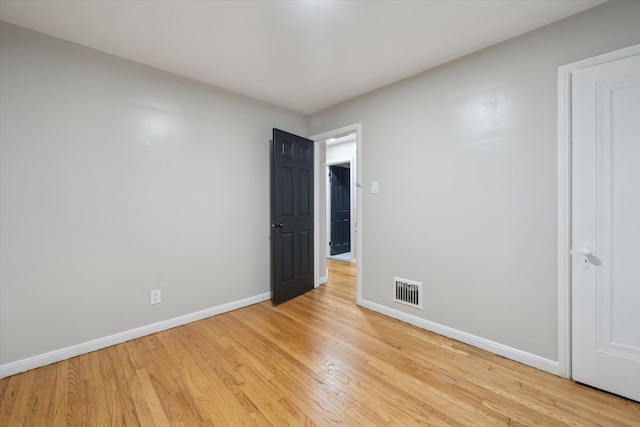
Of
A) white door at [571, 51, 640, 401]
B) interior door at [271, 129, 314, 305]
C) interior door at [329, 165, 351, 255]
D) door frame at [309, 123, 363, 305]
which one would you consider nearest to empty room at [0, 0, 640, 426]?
white door at [571, 51, 640, 401]

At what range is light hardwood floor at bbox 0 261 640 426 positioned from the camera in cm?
147

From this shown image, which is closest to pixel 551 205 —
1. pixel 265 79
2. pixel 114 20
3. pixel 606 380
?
pixel 606 380

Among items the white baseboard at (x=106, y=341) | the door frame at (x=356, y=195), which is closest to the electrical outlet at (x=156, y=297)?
the white baseboard at (x=106, y=341)

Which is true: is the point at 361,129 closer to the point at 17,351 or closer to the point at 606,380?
the point at 606,380

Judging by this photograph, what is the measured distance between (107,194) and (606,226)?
3.67 meters

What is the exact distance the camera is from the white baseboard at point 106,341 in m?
1.88

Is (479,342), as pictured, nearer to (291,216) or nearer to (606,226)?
(606,226)

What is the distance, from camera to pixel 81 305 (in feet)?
6.98

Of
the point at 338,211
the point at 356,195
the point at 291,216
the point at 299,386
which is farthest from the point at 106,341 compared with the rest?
the point at 338,211

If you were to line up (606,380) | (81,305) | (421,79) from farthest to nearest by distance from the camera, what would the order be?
1. (421,79)
2. (81,305)
3. (606,380)

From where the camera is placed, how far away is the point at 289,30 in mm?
1938

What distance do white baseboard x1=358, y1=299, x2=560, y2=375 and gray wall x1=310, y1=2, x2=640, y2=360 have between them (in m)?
0.04

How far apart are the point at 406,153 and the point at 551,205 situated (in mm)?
1255

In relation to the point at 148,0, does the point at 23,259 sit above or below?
below
